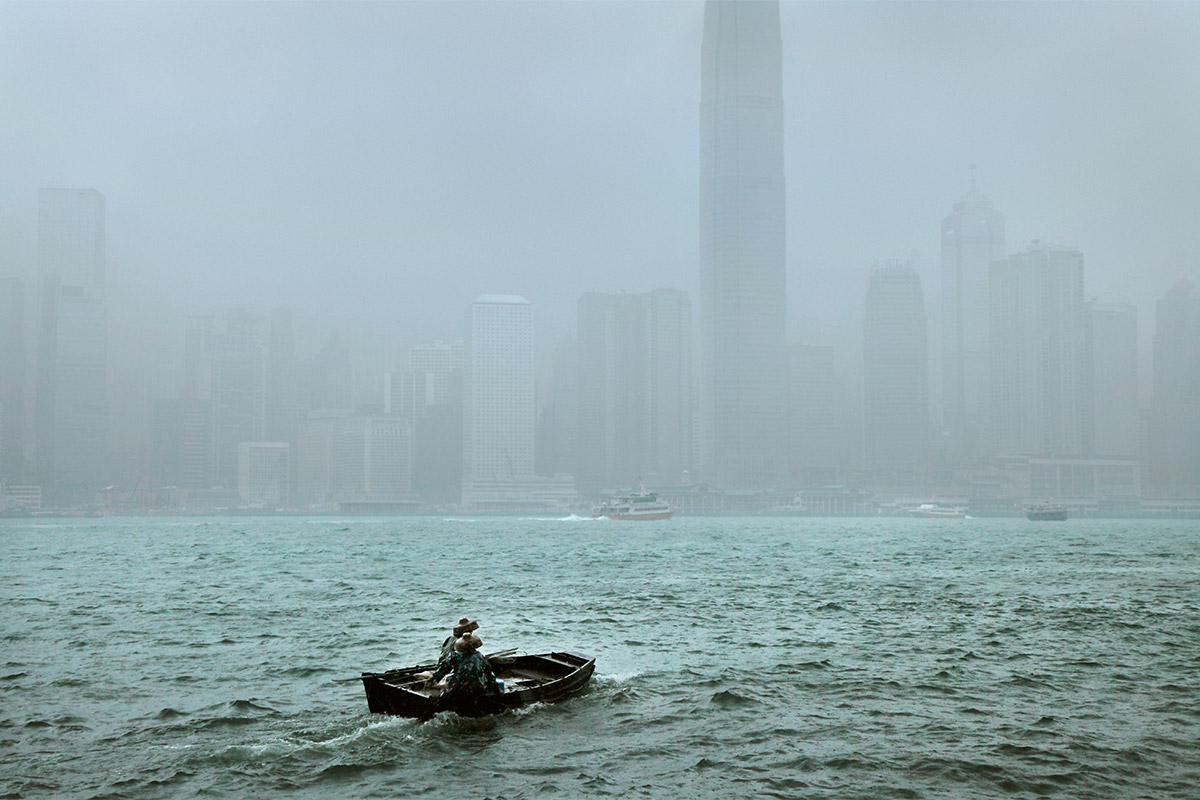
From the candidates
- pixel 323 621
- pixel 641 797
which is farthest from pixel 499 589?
pixel 641 797

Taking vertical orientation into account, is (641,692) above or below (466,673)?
below

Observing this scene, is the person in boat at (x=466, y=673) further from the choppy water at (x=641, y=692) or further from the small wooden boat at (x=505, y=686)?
the choppy water at (x=641, y=692)

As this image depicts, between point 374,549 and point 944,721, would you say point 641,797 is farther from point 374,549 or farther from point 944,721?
point 374,549

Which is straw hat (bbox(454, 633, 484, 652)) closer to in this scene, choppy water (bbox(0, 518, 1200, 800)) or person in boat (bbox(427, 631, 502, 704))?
person in boat (bbox(427, 631, 502, 704))

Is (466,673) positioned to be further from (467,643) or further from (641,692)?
(641,692)

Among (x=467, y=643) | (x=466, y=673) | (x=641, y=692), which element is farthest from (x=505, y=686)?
(x=641, y=692)

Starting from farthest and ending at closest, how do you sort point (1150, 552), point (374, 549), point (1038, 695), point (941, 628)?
point (374, 549) < point (1150, 552) < point (941, 628) < point (1038, 695)

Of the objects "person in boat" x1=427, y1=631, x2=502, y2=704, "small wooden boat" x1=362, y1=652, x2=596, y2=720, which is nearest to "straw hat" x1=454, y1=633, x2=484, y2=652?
"person in boat" x1=427, y1=631, x2=502, y2=704
